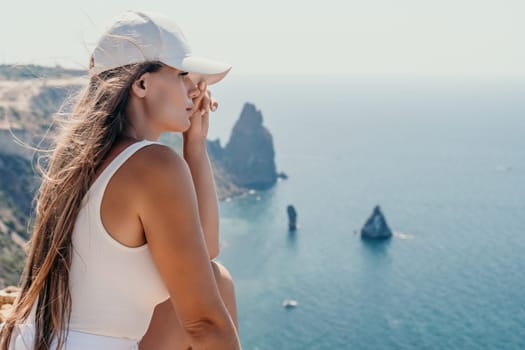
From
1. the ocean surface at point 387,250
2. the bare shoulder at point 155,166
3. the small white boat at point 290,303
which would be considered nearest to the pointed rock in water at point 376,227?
the ocean surface at point 387,250

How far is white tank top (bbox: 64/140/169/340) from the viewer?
5.16 ft

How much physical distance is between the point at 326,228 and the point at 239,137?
30527mm

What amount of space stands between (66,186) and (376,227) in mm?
53371

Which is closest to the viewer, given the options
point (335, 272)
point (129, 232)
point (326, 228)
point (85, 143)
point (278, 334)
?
point (129, 232)

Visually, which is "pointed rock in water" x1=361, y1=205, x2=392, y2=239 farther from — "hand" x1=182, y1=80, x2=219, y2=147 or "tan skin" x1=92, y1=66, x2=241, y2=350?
"tan skin" x1=92, y1=66, x2=241, y2=350

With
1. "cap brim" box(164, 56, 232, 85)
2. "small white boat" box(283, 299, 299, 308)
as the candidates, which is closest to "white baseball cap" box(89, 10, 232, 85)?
"cap brim" box(164, 56, 232, 85)

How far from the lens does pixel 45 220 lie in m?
1.71

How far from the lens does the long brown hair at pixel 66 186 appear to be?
1.64 m

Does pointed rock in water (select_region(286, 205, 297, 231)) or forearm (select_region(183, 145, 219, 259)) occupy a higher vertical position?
forearm (select_region(183, 145, 219, 259))

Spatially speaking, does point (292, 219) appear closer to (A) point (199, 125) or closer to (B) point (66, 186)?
(A) point (199, 125)

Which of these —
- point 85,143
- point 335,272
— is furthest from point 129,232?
point 335,272

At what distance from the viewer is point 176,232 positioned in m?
1.50

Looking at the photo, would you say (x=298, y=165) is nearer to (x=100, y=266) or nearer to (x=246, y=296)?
(x=246, y=296)

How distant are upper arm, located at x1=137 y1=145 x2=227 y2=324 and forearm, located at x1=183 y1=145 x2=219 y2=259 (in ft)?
2.36
